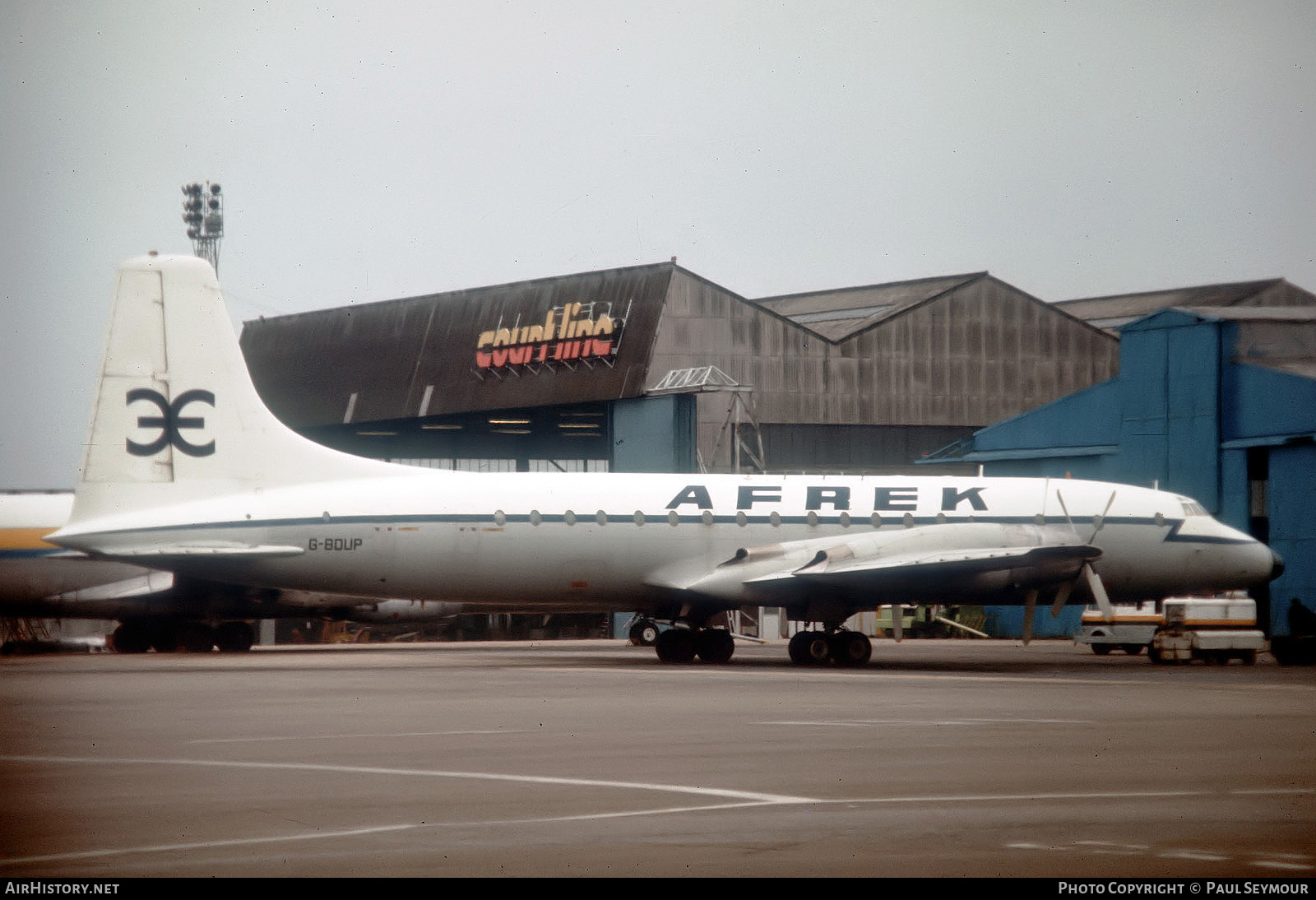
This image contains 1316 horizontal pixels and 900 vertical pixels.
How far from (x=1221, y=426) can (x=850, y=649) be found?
71.2 ft

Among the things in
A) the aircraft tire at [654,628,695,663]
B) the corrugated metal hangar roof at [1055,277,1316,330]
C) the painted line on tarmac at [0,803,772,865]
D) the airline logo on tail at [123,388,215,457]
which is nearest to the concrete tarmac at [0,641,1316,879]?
the painted line on tarmac at [0,803,772,865]

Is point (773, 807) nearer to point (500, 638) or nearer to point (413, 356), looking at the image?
point (500, 638)

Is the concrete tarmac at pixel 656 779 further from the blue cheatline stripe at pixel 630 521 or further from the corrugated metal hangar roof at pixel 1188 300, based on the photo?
the corrugated metal hangar roof at pixel 1188 300

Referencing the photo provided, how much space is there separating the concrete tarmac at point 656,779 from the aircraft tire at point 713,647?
7.86 meters

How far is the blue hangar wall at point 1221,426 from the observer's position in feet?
150

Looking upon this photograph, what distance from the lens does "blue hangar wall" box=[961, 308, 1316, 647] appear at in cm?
4562

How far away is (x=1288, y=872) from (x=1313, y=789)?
14.0ft

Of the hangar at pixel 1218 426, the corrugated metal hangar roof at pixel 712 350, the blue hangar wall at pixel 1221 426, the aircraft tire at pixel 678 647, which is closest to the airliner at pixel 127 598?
the aircraft tire at pixel 678 647

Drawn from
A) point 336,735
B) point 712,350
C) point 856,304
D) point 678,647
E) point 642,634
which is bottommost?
point 642,634

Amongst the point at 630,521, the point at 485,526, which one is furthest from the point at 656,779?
the point at 630,521

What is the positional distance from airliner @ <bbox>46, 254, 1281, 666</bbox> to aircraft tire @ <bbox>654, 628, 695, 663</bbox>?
42mm

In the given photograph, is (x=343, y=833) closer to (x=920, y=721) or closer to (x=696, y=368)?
(x=920, y=721)

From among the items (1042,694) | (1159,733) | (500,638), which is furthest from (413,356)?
(1159,733)

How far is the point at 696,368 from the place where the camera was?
58.1 meters
